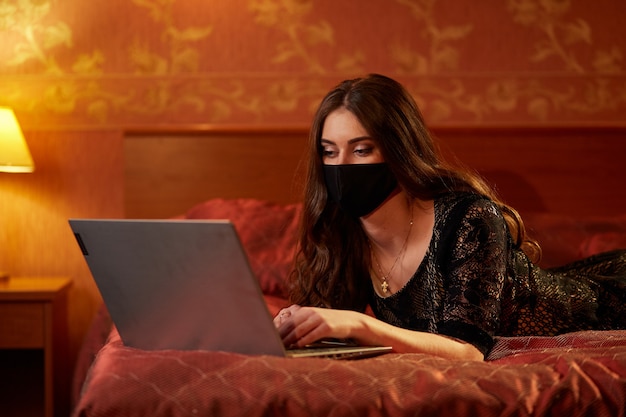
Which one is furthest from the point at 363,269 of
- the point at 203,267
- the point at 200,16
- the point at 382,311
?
the point at 200,16

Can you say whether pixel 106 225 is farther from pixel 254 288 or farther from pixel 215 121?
pixel 215 121

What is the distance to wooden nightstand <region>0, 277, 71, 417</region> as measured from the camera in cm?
269

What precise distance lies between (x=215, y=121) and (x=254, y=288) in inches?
79.7

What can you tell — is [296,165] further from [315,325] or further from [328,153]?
[315,325]

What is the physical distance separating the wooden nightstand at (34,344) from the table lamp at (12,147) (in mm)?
246

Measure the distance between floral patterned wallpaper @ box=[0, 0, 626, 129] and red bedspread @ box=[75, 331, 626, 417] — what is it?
1.91 m

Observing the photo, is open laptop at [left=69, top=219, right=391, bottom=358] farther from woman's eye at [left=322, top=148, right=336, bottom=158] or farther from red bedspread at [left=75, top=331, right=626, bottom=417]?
woman's eye at [left=322, top=148, right=336, bottom=158]

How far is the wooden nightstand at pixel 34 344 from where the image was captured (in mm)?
2691

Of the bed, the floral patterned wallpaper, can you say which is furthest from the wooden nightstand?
the floral patterned wallpaper

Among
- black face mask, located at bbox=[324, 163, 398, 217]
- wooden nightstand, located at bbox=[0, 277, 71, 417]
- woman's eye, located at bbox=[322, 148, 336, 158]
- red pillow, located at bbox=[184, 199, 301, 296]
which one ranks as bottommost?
wooden nightstand, located at bbox=[0, 277, 71, 417]

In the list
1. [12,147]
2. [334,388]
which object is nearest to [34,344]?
[12,147]

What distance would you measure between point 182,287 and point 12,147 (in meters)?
1.85

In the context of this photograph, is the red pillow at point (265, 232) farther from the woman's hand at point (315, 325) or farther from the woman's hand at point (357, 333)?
the woman's hand at point (315, 325)

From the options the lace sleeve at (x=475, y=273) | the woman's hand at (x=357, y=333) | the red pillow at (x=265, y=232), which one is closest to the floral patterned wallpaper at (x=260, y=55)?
the red pillow at (x=265, y=232)
